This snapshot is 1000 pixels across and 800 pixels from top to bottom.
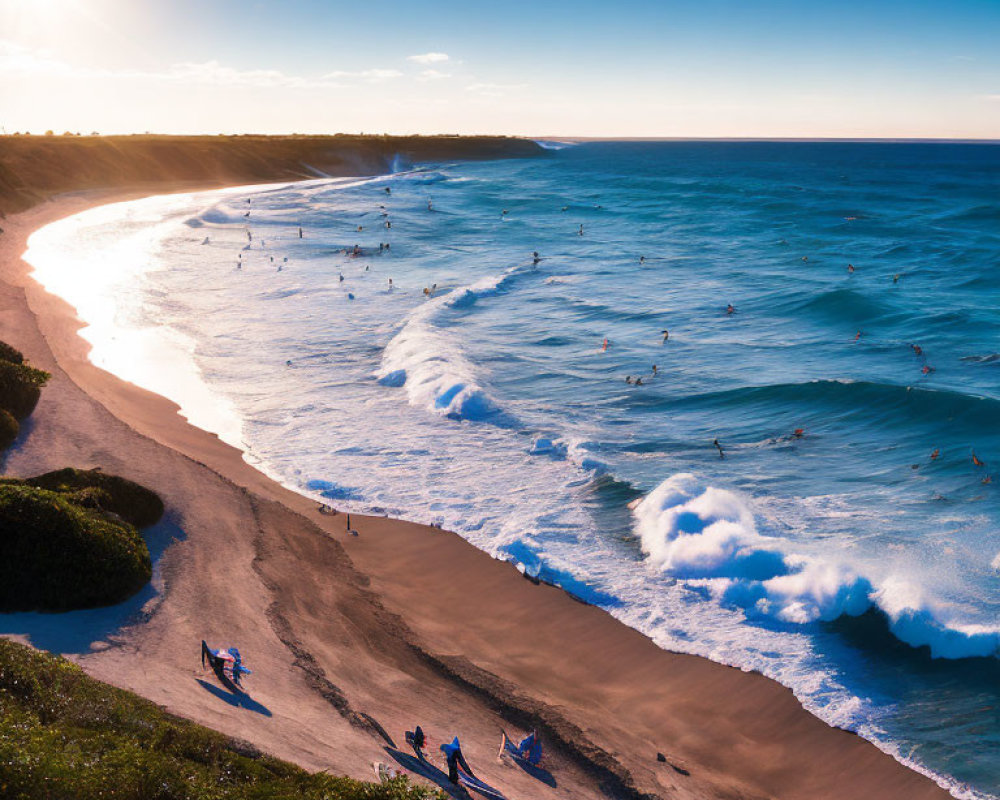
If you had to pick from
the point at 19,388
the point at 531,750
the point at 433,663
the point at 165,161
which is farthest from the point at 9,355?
the point at 165,161

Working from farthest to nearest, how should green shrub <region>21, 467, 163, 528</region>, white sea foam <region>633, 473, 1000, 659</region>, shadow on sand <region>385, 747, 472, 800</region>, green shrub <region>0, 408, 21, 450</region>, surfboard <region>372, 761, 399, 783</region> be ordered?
green shrub <region>0, 408, 21, 450</region>
green shrub <region>21, 467, 163, 528</region>
white sea foam <region>633, 473, 1000, 659</region>
shadow on sand <region>385, 747, 472, 800</region>
surfboard <region>372, 761, 399, 783</region>

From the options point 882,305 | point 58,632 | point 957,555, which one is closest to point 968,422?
point 957,555

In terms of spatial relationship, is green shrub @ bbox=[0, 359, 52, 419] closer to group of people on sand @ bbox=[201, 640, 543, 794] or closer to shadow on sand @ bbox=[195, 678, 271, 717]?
group of people on sand @ bbox=[201, 640, 543, 794]

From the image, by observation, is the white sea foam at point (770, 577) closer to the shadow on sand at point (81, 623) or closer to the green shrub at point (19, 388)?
the shadow on sand at point (81, 623)

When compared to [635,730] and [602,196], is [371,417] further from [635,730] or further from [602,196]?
[602,196]

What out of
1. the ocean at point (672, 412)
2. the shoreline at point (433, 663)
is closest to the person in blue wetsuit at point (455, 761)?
the shoreline at point (433, 663)

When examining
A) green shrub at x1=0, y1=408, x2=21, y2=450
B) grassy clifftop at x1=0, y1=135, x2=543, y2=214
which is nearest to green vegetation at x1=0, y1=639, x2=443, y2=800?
green shrub at x1=0, y1=408, x2=21, y2=450

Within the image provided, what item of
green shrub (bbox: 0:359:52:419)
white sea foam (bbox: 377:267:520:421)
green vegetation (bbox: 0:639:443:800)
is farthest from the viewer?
white sea foam (bbox: 377:267:520:421)
